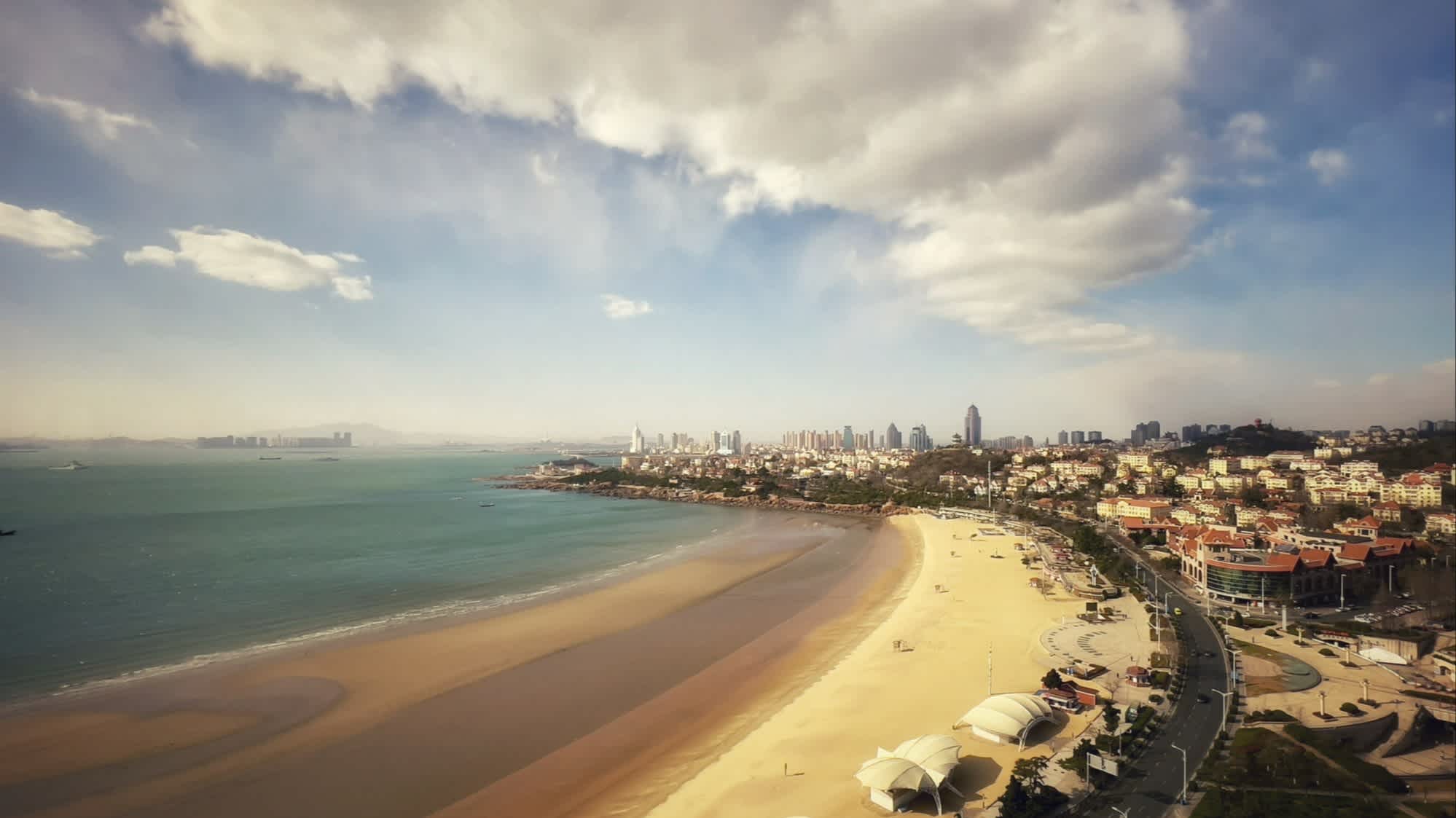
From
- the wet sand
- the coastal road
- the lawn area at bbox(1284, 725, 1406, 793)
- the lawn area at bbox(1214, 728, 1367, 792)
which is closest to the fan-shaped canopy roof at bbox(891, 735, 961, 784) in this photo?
the coastal road

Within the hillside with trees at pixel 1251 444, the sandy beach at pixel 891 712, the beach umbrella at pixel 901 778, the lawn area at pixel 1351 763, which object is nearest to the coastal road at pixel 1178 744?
the lawn area at pixel 1351 763

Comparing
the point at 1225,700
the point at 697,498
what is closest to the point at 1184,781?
the point at 1225,700

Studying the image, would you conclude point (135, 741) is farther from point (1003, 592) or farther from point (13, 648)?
point (1003, 592)

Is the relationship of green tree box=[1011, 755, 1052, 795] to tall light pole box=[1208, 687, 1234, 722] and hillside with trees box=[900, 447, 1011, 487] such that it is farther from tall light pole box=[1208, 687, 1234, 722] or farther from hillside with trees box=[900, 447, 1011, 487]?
hillside with trees box=[900, 447, 1011, 487]

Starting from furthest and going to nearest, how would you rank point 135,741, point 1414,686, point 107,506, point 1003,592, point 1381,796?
point 107,506
point 1003,592
point 135,741
point 1414,686
point 1381,796

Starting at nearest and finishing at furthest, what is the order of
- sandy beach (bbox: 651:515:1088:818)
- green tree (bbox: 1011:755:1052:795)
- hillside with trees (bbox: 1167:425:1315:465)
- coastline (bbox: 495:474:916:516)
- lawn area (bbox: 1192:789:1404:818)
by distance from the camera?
lawn area (bbox: 1192:789:1404:818)
green tree (bbox: 1011:755:1052:795)
sandy beach (bbox: 651:515:1088:818)
coastline (bbox: 495:474:916:516)
hillside with trees (bbox: 1167:425:1315:465)

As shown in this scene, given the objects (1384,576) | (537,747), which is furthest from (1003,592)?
(537,747)

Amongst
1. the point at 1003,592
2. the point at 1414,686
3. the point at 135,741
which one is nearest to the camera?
the point at 1414,686
